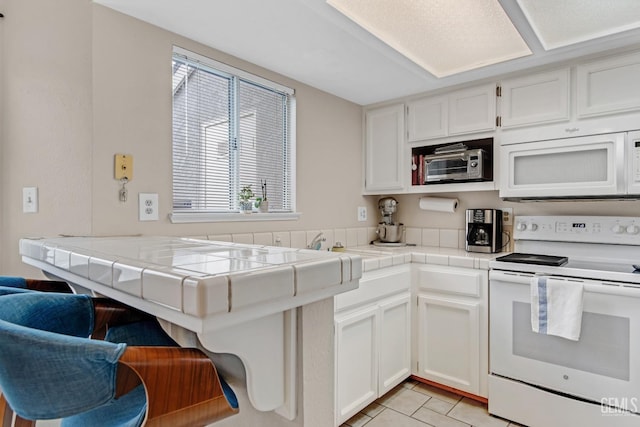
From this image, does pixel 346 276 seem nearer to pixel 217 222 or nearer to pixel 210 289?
pixel 210 289

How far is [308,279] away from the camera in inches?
23.8

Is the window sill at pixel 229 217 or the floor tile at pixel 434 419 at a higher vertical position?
the window sill at pixel 229 217

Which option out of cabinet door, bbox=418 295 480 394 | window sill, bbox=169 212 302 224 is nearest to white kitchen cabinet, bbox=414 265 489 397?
cabinet door, bbox=418 295 480 394

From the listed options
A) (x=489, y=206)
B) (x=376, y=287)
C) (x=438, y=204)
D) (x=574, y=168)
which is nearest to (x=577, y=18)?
(x=574, y=168)

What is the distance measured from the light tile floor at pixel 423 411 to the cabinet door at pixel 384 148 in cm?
150

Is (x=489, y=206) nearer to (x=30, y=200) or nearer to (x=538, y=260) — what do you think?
(x=538, y=260)

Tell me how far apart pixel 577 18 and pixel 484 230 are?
4.35ft

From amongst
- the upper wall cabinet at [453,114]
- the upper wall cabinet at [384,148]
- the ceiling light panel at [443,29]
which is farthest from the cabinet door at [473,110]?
the upper wall cabinet at [384,148]

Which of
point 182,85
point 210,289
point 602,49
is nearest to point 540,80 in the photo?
point 602,49

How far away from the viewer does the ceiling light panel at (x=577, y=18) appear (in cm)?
166

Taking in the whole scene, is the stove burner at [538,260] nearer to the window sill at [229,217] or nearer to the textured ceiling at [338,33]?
the textured ceiling at [338,33]

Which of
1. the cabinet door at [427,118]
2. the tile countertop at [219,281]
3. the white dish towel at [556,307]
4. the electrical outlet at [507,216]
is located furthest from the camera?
the cabinet door at [427,118]

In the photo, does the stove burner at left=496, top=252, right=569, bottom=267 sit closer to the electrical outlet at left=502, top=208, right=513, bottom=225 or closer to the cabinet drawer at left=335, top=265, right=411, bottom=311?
the electrical outlet at left=502, top=208, right=513, bottom=225

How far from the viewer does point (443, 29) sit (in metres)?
1.92
